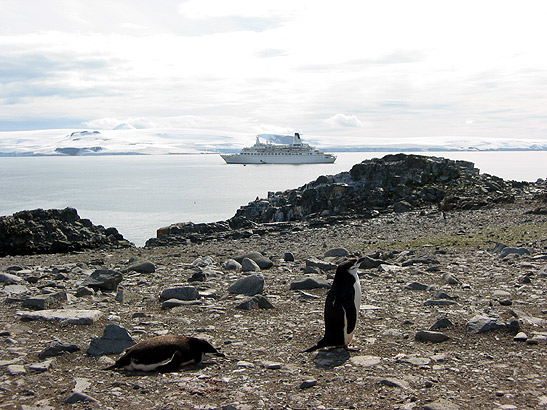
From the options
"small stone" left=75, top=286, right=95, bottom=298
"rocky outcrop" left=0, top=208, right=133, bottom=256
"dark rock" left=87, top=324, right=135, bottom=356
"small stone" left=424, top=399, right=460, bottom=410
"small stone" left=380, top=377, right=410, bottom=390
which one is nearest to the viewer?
"small stone" left=424, top=399, right=460, bottom=410

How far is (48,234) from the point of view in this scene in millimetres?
23094

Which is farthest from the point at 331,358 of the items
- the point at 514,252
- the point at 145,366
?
the point at 514,252

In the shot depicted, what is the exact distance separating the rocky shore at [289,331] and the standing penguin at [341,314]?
0.50 ft

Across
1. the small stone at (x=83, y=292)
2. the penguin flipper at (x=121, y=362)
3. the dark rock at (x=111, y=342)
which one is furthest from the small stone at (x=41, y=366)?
the small stone at (x=83, y=292)

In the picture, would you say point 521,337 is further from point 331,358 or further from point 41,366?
point 41,366

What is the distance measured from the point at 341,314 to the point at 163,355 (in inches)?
80.8

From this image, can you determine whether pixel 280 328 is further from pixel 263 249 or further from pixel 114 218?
Result: pixel 114 218

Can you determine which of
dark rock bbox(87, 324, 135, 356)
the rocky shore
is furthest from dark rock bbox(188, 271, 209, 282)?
dark rock bbox(87, 324, 135, 356)

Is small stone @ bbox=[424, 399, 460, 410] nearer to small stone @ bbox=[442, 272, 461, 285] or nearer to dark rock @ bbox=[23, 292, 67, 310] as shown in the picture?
small stone @ bbox=[442, 272, 461, 285]

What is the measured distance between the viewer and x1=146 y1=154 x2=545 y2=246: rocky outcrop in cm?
2652

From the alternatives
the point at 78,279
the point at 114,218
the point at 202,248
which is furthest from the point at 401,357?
the point at 114,218

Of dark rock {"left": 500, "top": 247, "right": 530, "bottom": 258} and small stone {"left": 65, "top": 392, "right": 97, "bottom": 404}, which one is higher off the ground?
dark rock {"left": 500, "top": 247, "right": 530, "bottom": 258}

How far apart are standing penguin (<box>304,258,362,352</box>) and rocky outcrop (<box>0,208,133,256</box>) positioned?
18.2 m

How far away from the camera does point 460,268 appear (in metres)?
11.8
